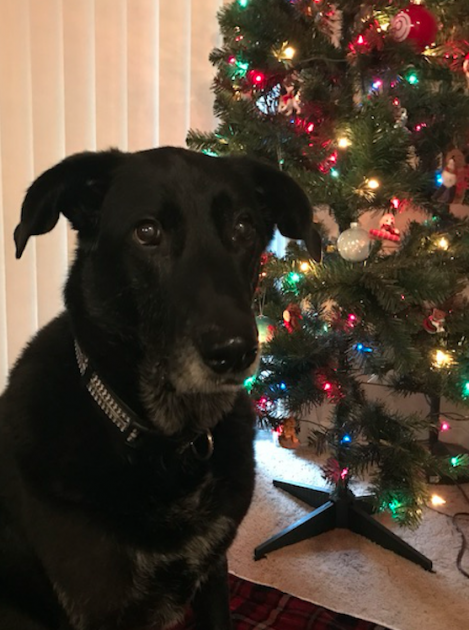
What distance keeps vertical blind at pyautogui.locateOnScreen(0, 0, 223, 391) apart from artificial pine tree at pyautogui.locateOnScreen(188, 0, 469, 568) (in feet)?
1.16

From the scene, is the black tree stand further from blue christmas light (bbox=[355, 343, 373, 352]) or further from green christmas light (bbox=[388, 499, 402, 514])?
blue christmas light (bbox=[355, 343, 373, 352])

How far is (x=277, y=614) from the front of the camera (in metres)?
1.52

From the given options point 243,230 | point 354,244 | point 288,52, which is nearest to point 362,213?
point 354,244

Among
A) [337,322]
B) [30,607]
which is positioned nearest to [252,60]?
[337,322]

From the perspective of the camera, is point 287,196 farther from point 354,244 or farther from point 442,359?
point 442,359

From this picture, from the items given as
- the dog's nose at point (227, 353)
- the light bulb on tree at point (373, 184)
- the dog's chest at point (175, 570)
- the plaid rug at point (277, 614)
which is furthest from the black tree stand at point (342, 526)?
the dog's nose at point (227, 353)

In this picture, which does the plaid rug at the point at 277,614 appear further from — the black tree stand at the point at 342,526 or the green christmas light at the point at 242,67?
the green christmas light at the point at 242,67

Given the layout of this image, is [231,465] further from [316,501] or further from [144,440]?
[316,501]

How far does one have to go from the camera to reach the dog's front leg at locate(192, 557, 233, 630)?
1.22 meters

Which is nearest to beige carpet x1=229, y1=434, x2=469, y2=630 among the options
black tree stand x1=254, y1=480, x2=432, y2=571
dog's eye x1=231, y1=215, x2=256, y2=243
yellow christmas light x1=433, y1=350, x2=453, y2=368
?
black tree stand x1=254, y1=480, x2=432, y2=571

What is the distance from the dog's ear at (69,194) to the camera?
1.01 meters

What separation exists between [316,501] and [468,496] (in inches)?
22.7

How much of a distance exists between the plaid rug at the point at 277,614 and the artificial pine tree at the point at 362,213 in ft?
0.64

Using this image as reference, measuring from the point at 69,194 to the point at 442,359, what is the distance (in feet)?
3.81
